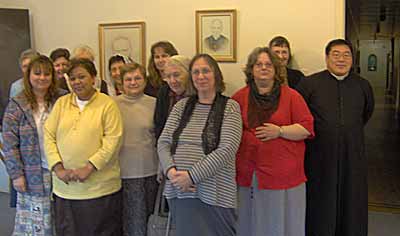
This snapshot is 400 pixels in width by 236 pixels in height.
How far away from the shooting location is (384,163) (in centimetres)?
592

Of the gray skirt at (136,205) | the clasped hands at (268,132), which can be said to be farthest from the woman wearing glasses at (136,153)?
the clasped hands at (268,132)

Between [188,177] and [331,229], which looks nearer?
[188,177]

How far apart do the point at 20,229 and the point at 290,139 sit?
186 centimetres

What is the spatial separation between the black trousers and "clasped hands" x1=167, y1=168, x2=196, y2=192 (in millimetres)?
574

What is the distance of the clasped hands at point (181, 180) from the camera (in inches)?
87.5

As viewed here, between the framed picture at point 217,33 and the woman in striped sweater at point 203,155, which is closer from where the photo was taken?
the woman in striped sweater at point 203,155

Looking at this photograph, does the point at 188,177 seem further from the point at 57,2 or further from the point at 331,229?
the point at 57,2

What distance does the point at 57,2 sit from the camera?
449 centimetres

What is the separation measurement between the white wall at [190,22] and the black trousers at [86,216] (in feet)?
5.68

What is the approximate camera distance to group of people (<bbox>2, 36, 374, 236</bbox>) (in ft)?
7.63

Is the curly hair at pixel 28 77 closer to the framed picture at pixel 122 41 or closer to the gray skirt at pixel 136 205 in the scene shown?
the gray skirt at pixel 136 205

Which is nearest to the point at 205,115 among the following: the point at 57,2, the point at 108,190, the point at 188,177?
the point at 188,177

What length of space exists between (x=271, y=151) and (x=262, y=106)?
0.26 metres

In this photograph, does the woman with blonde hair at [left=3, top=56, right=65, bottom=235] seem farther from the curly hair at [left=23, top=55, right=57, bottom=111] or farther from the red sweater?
the red sweater
